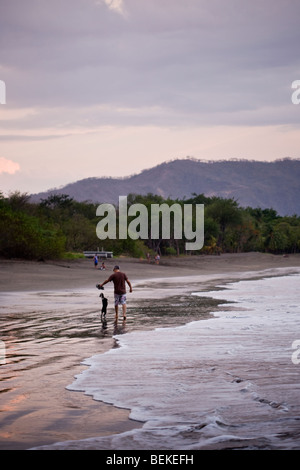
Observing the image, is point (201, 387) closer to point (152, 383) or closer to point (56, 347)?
point (152, 383)

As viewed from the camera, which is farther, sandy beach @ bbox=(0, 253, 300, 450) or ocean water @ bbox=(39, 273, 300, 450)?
sandy beach @ bbox=(0, 253, 300, 450)

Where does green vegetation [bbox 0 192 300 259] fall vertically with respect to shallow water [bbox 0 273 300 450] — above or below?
above

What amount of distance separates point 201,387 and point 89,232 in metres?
59.7

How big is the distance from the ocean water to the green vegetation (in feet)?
116

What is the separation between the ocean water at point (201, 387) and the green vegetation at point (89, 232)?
116 ft

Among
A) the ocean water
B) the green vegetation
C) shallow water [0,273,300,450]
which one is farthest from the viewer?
the green vegetation

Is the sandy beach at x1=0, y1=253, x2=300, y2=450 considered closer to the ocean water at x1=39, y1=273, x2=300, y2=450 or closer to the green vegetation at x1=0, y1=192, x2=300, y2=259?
the ocean water at x1=39, y1=273, x2=300, y2=450

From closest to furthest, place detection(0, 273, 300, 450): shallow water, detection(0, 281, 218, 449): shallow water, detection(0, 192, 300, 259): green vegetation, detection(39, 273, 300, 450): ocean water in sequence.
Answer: detection(39, 273, 300, 450): ocean water
detection(0, 273, 300, 450): shallow water
detection(0, 281, 218, 449): shallow water
detection(0, 192, 300, 259): green vegetation

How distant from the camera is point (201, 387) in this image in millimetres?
8438

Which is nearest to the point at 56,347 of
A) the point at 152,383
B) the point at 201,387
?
the point at 152,383

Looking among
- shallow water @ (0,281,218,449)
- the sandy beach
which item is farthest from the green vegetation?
shallow water @ (0,281,218,449)

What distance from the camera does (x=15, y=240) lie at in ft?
158

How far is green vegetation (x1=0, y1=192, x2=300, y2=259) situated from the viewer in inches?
1925
